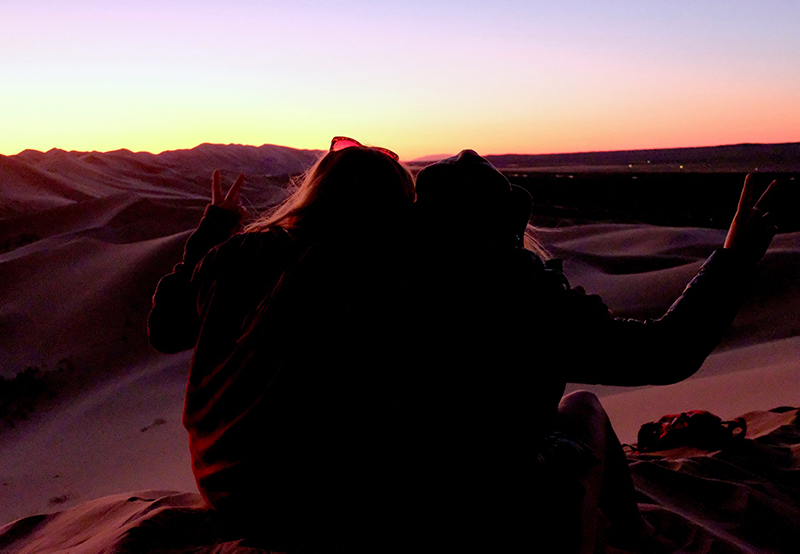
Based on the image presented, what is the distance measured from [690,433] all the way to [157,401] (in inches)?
187

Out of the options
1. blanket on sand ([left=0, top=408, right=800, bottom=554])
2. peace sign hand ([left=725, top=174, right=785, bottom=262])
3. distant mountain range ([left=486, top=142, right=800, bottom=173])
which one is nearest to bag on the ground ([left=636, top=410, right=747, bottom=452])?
blanket on sand ([left=0, top=408, right=800, bottom=554])

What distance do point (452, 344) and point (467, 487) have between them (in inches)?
12.5

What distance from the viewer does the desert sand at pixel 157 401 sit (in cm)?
239

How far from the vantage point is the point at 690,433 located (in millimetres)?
3391

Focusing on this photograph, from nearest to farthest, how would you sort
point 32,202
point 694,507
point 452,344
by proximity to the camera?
point 452,344, point 694,507, point 32,202

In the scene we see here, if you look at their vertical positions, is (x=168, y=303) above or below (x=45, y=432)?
above

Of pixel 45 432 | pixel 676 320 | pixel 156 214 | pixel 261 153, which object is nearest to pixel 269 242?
→ pixel 676 320

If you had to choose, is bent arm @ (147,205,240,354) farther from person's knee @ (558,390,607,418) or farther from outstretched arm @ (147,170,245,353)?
person's knee @ (558,390,607,418)

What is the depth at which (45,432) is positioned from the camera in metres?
5.54

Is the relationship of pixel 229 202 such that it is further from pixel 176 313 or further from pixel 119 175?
pixel 119 175

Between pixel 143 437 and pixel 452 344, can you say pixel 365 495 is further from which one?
pixel 143 437

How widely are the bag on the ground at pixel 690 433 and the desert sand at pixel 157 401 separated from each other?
10 cm

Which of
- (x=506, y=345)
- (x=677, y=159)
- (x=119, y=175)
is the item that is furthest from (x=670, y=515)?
(x=677, y=159)

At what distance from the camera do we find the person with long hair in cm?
127
